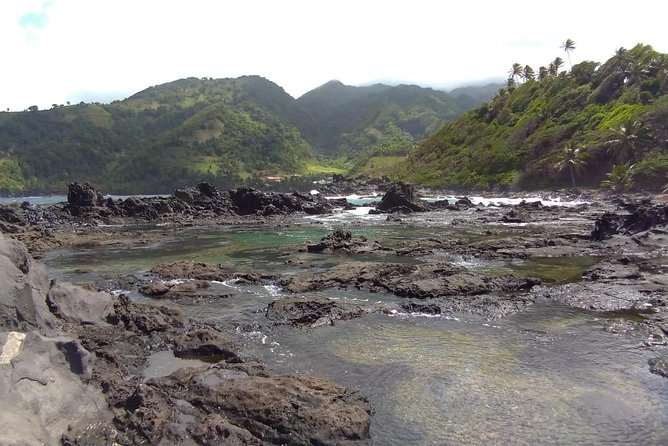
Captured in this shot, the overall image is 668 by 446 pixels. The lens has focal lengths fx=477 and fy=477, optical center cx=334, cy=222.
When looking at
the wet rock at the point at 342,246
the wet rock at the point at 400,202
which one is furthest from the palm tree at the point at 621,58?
the wet rock at the point at 342,246

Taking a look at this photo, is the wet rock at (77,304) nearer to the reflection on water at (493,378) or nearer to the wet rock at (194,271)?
the reflection on water at (493,378)

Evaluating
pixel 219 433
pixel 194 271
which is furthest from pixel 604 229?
pixel 219 433

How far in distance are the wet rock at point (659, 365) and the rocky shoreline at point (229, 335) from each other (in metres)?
0.03

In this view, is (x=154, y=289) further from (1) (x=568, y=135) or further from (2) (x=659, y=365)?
(1) (x=568, y=135)

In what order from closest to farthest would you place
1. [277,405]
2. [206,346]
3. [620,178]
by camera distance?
[277,405] < [206,346] < [620,178]

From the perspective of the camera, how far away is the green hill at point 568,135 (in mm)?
94062

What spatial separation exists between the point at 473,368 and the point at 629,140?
96.0 m

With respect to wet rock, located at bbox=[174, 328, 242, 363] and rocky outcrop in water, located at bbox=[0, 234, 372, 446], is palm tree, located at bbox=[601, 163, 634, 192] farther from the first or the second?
rocky outcrop in water, located at bbox=[0, 234, 372, 446]

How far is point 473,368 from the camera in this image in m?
16.6

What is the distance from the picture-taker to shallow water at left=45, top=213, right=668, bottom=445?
1275 centimetres

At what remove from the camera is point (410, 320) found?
22.2 metres

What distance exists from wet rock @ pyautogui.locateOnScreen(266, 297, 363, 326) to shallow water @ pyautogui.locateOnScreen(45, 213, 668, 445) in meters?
0.75

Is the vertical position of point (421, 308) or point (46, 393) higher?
point (46, 393)

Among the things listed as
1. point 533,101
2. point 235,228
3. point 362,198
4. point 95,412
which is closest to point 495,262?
point 95,412
